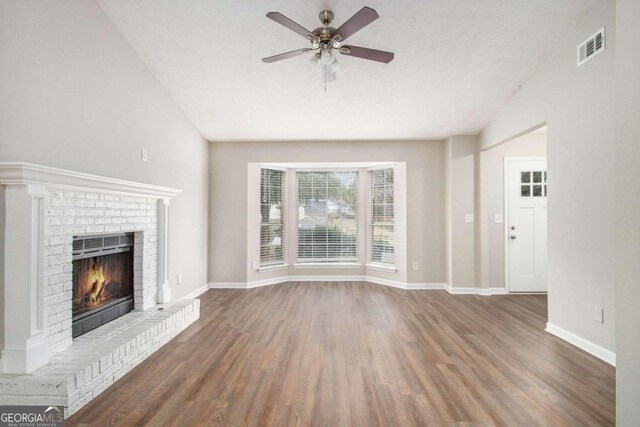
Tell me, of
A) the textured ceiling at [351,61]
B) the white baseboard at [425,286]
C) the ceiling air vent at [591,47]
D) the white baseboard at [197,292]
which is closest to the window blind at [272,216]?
the white baseboard at [197,292]

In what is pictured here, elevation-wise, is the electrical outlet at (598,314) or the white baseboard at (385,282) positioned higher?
the electrical outlet at (598,314)

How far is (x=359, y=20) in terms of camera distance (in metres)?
2.20

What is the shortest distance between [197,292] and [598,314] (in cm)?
494

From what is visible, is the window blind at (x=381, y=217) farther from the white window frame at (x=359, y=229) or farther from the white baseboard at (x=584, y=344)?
the white baseboard at (x=584, y=344)

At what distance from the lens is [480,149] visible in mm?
5098

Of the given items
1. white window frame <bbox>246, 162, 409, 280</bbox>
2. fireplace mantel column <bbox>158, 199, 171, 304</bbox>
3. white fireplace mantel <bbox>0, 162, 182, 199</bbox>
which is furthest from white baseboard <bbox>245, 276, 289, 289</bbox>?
white fireplace mantel <bbox>0, 162, 182, 199</bbox>

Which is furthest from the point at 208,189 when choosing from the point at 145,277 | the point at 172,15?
the point at 172,15

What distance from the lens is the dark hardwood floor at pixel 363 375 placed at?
200 cm

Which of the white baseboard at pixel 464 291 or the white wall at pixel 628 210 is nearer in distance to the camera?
the white wall at pixel 628 210

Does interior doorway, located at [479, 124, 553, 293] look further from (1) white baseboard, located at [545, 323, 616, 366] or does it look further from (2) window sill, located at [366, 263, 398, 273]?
(1) white baseboard, located at [545, 323, 616, 366]

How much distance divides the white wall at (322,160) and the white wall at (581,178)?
2010 millimetres

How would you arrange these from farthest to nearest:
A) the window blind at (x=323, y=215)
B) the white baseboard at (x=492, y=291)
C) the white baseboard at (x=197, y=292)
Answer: the window blind at (x=323, y=215)
the white baseboard at (x=492, y=291)
the white baseboard at (x=197, y=292)

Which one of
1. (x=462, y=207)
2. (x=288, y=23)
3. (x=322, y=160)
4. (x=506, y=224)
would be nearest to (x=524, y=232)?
(x=506, y=224)
